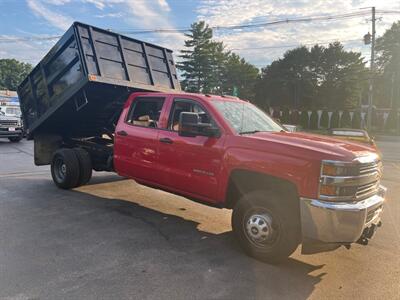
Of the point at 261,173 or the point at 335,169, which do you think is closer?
the point at 335,169

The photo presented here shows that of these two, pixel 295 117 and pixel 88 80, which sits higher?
pixel 88 80

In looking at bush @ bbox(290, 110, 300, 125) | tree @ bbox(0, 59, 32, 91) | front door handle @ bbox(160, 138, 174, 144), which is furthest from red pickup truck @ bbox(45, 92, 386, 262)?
tree @ bbox(0, 59, 32, 91)

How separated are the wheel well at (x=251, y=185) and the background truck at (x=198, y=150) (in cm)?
1

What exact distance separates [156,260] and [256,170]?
1506mm

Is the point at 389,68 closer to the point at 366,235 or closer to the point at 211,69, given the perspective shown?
the point at 211,69

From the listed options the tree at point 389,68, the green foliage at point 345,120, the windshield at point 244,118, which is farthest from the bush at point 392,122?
the windshield at point 244,118

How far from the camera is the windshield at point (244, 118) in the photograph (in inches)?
196

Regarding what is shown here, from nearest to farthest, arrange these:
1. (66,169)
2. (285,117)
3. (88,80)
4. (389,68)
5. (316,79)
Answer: (88,80), (66,169), (285,117), (389,68), (316,79)

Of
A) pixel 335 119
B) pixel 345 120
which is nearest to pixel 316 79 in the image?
pixel 335 119

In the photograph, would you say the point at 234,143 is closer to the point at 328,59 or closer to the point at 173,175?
the point at 173,175

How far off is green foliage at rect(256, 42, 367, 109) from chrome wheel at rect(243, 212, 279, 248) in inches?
2373

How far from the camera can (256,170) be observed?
432cm

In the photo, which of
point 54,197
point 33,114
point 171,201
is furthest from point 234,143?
point 33,114

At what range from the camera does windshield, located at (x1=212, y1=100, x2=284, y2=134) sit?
4973 millimetres
